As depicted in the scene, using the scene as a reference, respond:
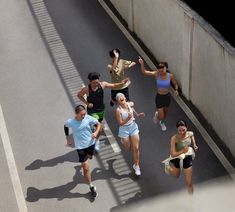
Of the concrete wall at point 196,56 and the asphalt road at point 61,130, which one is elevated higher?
the concrete wall at point 196,56

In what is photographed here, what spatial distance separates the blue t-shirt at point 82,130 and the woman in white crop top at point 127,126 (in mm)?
592

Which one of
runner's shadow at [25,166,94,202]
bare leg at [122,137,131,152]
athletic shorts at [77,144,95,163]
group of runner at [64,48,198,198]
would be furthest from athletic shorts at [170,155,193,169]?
runner's shadow at [25,166,94,202]

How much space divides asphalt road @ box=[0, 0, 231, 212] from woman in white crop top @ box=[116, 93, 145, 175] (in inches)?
21.4

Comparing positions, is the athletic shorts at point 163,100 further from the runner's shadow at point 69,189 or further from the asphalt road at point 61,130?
the runner's shadow at point 69,189

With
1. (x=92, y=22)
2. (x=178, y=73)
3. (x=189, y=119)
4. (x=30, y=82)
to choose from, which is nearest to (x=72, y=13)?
(x=92, y=22)

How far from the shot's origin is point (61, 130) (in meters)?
12.0

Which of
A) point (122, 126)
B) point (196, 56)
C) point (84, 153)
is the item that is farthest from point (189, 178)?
point (196, 56)

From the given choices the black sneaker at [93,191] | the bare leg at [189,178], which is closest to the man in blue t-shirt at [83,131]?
the black sneaker at [93,191]

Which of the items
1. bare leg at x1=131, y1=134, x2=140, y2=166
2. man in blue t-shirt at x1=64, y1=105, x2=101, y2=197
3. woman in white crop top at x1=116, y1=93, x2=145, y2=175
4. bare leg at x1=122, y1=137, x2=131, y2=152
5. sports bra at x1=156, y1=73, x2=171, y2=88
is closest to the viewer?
man in blue t-shirt at x1=64, y1=105, x2=101, y2=197

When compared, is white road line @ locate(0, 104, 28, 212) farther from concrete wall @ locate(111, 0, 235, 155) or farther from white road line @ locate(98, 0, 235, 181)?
concrete wall @ locate(111, 0, 235, 155)

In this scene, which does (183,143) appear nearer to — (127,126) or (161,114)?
Answer: (127,126)

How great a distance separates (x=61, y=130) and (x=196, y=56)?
351cm

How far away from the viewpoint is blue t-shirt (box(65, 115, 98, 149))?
9.59m

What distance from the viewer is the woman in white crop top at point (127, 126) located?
32.9 ft
